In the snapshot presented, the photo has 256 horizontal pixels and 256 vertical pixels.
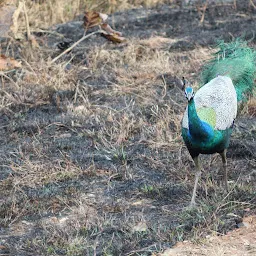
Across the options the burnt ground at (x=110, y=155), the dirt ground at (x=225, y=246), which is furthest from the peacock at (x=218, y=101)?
the dirt ground at (x=225, y=246)

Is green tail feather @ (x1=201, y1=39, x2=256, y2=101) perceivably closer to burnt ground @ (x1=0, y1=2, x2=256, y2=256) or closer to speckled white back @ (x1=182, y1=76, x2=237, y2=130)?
speckled white back @ (x1=182, y1=76, x2=237, y2=130)

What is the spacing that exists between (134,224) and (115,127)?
1565 mm

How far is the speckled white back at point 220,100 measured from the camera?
15.6 feet

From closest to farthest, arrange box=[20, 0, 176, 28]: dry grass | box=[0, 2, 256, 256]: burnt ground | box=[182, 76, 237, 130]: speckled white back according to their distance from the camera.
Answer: box=[0, 2, 256, 256]: burnt ground → box=[182, 76, 237, 130]: speckled white back → box=[20, 0, 176, 28]: dry grass

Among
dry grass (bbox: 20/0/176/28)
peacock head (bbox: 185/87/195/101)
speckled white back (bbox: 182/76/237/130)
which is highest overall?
peacock head (bbox: 185/87/195/101)

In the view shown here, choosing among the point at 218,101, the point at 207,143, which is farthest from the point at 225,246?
the point at 218,101

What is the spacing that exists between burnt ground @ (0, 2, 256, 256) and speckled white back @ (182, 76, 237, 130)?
1.40 ft

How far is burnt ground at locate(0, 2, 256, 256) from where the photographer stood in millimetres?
4426

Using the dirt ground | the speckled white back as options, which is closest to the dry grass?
the speckled white back

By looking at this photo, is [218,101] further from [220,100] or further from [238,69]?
[238,69]

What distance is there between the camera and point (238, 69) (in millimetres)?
Answer: 5562

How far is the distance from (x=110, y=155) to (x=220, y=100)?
1.03 m

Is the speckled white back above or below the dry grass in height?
above

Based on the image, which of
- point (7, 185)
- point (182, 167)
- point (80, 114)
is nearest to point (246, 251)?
point (182, 167)
